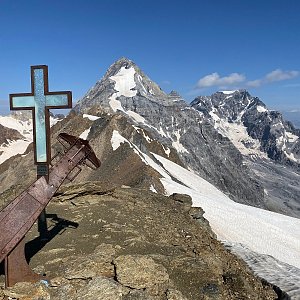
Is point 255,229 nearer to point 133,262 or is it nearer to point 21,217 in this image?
point 133,262

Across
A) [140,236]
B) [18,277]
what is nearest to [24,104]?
[18,277]

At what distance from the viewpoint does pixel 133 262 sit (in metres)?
12.2

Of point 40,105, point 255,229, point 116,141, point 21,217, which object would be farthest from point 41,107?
point 116,141

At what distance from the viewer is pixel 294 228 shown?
2181 inches

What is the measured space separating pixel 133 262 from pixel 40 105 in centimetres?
549

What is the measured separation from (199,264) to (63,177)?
529 cm

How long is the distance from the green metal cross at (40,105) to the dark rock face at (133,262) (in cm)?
357

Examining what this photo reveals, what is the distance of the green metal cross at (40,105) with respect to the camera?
11.5 m

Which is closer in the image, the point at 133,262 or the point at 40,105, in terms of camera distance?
the point at 40,105

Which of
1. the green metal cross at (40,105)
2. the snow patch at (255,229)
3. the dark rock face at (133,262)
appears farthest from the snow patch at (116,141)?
the green metal cross at (40,105)

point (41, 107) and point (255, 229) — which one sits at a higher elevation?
point (41, 107)

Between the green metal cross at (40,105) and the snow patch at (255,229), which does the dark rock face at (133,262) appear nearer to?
the green metal cross at (40,105)

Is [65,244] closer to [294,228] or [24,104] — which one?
[24,104]

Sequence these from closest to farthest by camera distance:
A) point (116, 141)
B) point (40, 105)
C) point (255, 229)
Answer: point (40, 105), point (255, 229), point (116, 141)
